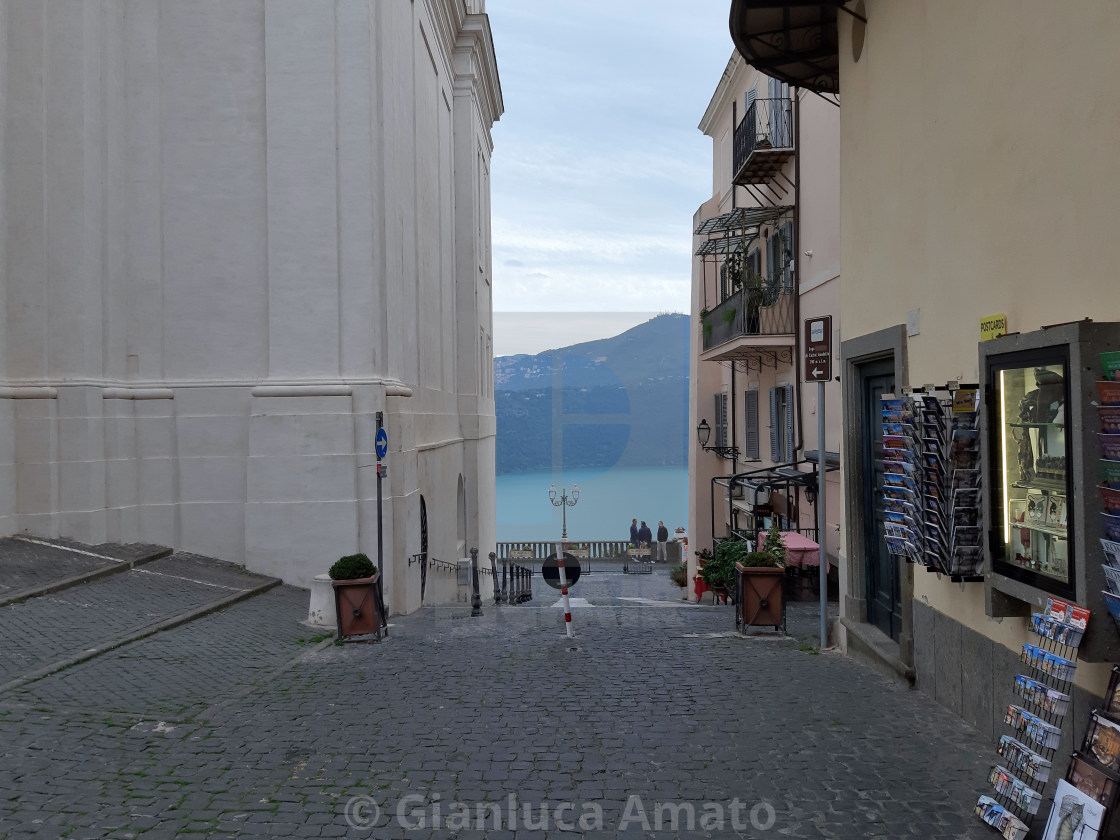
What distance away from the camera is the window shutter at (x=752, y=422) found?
22031 millimetres

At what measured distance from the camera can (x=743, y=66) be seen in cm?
2286

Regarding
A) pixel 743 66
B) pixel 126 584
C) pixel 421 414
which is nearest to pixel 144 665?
pixel 126 584

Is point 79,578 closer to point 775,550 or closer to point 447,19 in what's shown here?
point 775,550

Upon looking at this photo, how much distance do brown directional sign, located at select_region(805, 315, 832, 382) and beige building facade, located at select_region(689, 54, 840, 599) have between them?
6275 millimetres

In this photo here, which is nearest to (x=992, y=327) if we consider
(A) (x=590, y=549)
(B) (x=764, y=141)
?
(B) (x=764, y=141)

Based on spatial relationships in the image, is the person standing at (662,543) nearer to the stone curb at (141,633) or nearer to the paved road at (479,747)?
the stone curb at (141,633)

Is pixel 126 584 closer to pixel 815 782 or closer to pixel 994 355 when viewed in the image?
pixel 815 782

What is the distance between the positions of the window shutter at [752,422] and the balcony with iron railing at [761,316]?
5.57 ft

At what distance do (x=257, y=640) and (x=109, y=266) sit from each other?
6.67 metres

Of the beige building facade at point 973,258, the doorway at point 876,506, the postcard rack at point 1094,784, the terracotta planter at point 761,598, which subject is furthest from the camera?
the terracotta planter at point 761,598

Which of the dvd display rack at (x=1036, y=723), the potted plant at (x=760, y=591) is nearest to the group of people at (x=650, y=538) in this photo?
the potted plant at (x=760, y=591)

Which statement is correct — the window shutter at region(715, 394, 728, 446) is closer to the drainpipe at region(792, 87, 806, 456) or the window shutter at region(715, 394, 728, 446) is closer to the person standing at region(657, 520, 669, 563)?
the drainpipe at region(792, 87, 806, 456)

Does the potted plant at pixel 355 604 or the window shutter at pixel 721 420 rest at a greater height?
the window shutter at pixel 721 420

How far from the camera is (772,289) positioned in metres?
18.9
